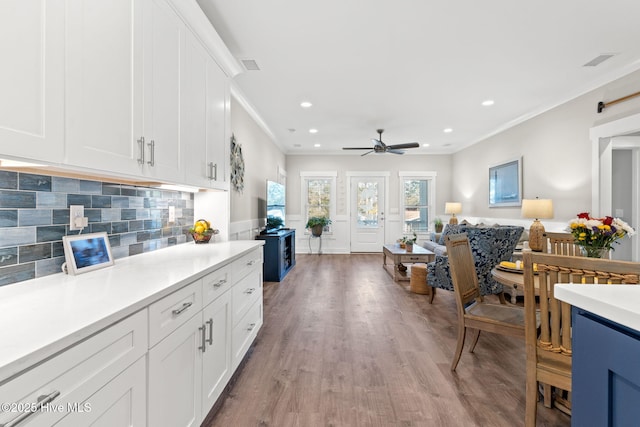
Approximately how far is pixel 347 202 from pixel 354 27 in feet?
18.0

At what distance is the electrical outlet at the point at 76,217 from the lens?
1432mm

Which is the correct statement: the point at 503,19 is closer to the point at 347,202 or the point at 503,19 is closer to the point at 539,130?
the point at 539,130

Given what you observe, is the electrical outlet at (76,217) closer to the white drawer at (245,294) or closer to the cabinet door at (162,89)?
the cabinet door at (162,89)

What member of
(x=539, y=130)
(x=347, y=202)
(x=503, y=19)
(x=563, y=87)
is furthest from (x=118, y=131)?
(x=347, y=202)

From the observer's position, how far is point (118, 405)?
2.98ft

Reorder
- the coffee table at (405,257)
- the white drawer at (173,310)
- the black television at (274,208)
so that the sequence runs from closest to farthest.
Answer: the white drawer at (173,310)
the coffee table at (405,257)
the black television at (274,208)

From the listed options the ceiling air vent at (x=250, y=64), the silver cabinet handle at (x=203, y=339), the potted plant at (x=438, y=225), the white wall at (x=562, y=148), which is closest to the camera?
the silver cabinet handle at (x=203, y=339)

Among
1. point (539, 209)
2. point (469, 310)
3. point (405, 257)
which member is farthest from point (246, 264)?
point (539, 209)

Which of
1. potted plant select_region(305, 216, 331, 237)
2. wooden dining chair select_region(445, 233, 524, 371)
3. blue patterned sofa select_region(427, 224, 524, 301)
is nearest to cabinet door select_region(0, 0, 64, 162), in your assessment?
wooden dining chair select_region(445, 233, 524, 371)

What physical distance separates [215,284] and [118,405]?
754 millimetres

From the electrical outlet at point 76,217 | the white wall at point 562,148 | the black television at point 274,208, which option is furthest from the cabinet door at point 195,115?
the white wall at point 562,148

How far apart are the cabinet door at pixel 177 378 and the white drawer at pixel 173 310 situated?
3 cm

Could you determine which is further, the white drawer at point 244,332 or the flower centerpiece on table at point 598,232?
the white drawer at point 244,332

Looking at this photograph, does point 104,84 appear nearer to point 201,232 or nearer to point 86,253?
point 86,253
